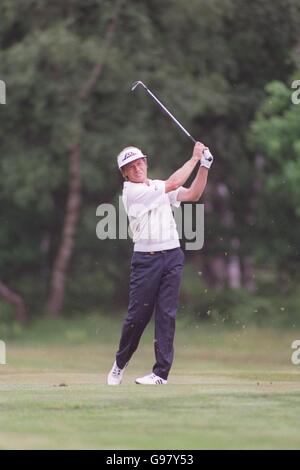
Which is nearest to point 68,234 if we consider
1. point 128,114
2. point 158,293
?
point 128,114

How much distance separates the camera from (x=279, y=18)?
102 ft

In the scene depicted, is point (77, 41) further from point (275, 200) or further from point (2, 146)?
point (275, 200)

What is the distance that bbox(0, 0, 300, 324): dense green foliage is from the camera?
94.6ft

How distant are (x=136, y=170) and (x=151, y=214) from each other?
1.24ft
